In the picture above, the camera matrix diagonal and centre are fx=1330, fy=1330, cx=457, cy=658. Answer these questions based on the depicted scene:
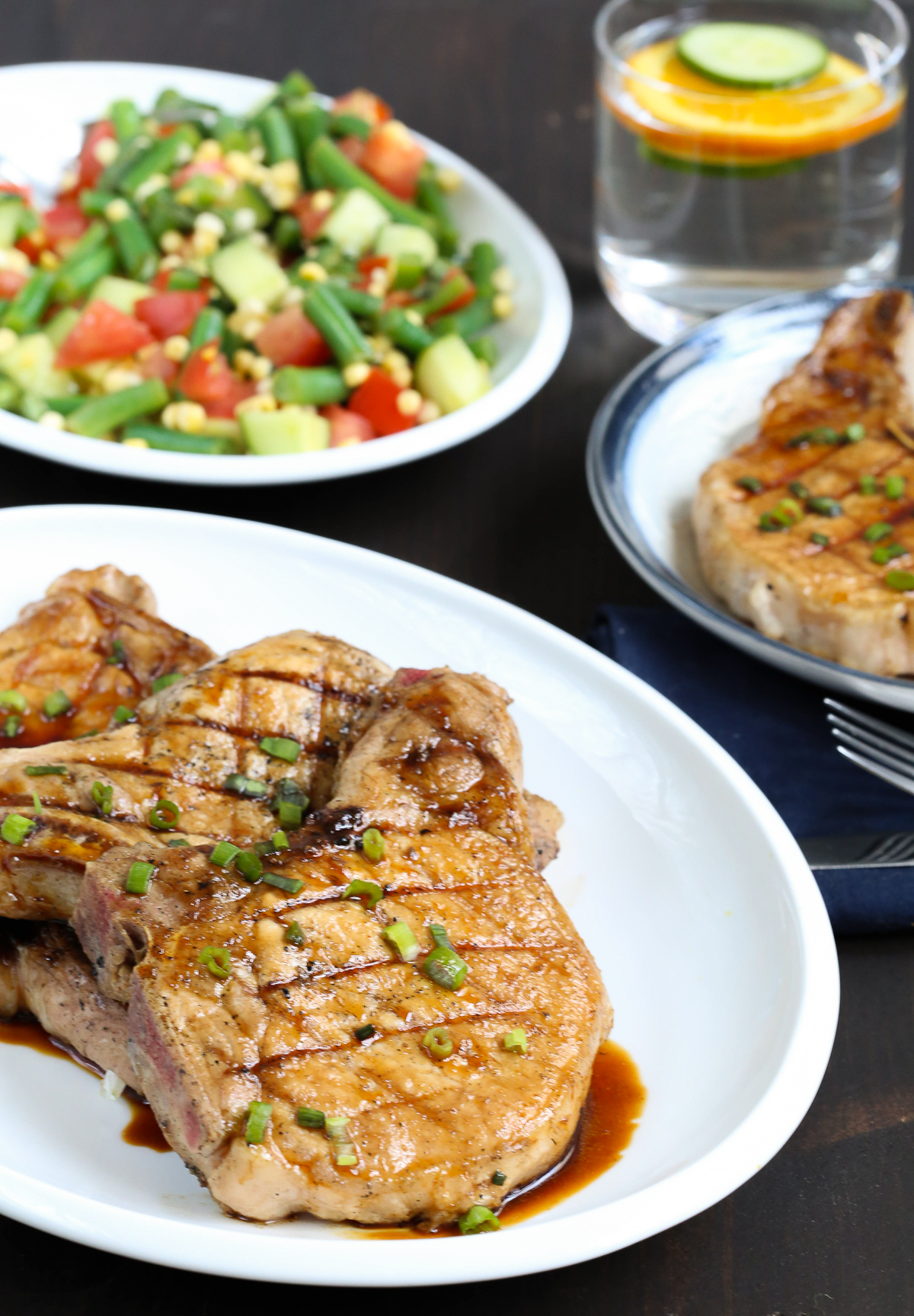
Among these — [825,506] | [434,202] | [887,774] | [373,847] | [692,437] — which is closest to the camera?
[373,847]

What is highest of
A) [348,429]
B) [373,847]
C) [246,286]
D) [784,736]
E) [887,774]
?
[373,847]

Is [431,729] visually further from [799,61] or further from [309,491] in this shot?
[799,61]

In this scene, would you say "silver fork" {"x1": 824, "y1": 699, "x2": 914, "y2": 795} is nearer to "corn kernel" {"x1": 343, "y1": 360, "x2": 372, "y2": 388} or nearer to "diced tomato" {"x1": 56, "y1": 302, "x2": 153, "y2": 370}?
"corn kernel" {"x1": 343, "y1": 360, "x2": 372, "y2": 388}

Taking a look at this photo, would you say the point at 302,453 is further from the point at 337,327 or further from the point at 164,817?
the point at 164,817

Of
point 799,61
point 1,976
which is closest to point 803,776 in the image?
point 1,976

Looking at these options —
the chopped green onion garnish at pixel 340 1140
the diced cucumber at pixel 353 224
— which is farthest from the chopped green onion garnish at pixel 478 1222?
→ the diced cucumber at pixel 353 224

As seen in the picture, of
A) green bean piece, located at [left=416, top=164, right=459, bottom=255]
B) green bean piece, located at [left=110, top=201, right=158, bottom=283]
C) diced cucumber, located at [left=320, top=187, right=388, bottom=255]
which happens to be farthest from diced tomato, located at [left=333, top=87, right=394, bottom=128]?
green bean piece, located at [left=110, top=201, right=158, bottom=283]

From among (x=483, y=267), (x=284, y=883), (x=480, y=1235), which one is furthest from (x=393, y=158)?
(x=480, y=1235)

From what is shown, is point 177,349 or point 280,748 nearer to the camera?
point 280,748
